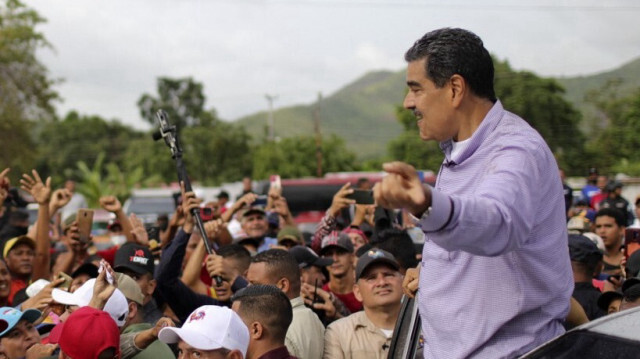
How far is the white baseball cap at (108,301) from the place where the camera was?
4578 millimetres

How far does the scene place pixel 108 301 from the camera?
454 cm

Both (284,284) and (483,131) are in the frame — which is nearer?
(483,131)

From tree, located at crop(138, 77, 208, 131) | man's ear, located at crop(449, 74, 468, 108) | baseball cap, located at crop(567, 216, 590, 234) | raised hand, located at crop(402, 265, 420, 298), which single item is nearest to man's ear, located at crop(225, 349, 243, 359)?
raised hand, located at crop(402, 265, 420, 298)

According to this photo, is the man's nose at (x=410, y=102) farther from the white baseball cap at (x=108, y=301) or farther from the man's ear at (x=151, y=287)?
the man's ear at (x=151, y=287)

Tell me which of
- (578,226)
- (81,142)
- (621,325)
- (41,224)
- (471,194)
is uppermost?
(471,194)

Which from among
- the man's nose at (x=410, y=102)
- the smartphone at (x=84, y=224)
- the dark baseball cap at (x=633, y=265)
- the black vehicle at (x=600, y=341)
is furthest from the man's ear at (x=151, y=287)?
the black vehicle at (x=600, y=341)

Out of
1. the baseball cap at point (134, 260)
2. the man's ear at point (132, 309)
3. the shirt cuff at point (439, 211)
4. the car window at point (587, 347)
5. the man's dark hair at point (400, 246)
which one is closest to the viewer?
the shirt cuff at point (439, 211)

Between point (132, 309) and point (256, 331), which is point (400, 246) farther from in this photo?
point (256, 331)

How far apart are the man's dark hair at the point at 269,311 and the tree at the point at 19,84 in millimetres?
31073

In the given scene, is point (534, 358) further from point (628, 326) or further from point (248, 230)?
point (248, 230)

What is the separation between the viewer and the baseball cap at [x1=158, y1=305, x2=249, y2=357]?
362 centimetres

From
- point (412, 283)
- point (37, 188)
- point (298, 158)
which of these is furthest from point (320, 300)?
point (298, 158)

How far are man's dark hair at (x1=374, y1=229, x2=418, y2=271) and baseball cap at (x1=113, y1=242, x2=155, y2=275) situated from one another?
6.21 feet

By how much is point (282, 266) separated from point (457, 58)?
3.02 metres
